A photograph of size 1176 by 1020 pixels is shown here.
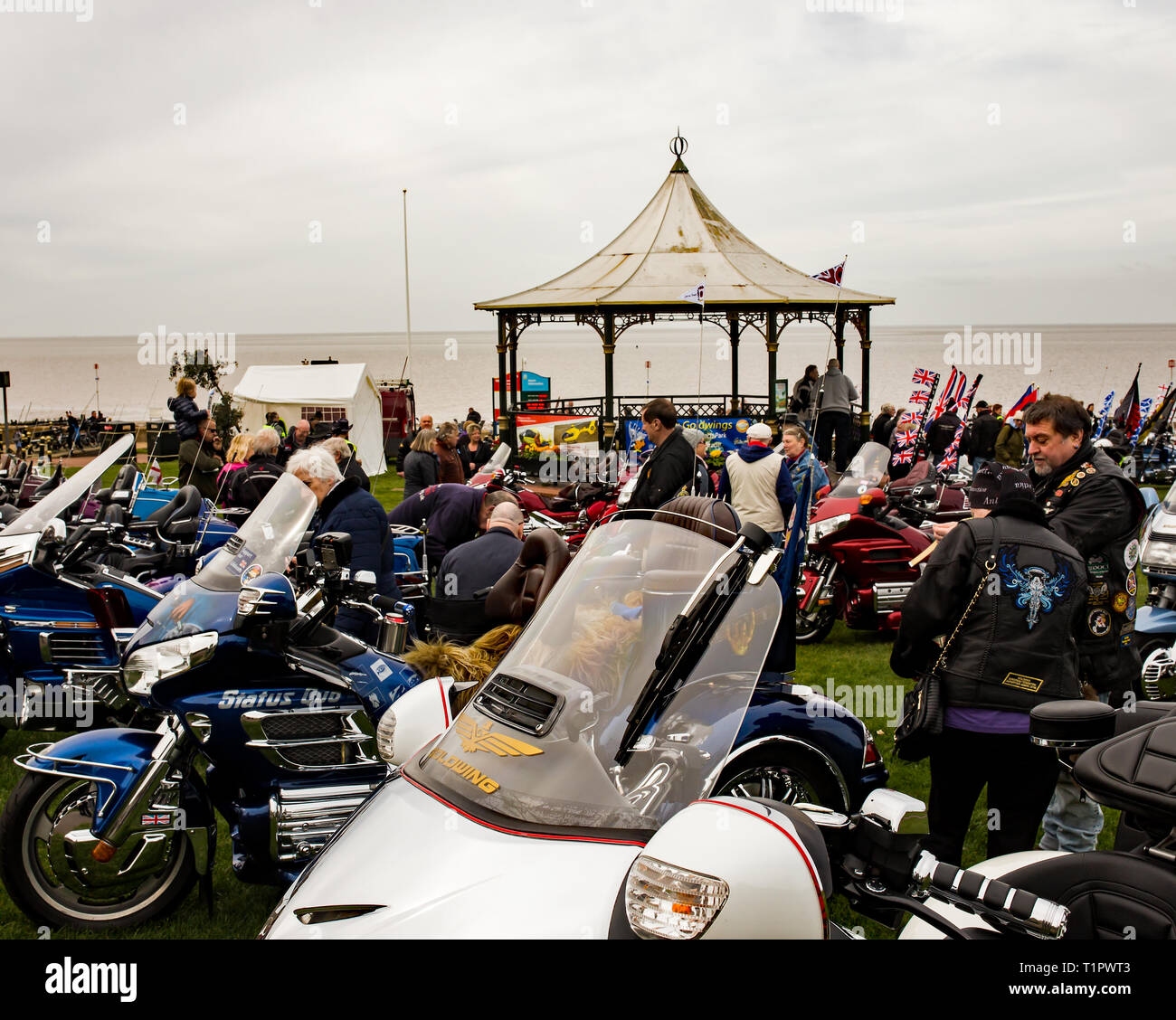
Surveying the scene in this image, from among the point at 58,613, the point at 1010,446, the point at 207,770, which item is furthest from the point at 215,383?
the point at 207,770

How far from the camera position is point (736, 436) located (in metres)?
21.3

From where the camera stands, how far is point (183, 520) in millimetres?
7773

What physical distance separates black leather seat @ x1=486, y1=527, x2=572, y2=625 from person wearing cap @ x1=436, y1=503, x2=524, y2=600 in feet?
2.75

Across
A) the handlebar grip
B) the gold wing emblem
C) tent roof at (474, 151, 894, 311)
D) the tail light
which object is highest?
tent roof at (474, 151, 894, 311)

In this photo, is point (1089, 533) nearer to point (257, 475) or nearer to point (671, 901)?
point (671, 901)

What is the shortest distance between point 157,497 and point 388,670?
19.0ft

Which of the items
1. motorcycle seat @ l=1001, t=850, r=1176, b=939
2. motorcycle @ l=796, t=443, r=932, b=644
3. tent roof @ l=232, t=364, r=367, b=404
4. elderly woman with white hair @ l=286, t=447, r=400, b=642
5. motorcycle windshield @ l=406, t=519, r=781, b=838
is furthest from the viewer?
tent roof @ l=232, t=364, r=367, b=404

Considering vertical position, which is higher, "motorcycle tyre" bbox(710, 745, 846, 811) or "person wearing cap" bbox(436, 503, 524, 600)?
"person wearing cap" bbox(436, 503, 524, 600)

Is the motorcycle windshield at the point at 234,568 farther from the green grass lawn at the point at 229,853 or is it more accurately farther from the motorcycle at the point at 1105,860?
the motorcycle at the point at 1105,860

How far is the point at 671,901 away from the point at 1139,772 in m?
0.92

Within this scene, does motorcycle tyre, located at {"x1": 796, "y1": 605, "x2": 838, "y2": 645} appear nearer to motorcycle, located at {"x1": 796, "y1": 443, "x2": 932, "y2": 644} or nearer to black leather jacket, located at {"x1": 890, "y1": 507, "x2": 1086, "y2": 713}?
motorcycle, located at {"x1": 796, "y1": 443, "x2": 932, "y2": 644}

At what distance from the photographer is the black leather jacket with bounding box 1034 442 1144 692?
4.55m

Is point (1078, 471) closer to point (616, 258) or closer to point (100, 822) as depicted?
point (100, 822)

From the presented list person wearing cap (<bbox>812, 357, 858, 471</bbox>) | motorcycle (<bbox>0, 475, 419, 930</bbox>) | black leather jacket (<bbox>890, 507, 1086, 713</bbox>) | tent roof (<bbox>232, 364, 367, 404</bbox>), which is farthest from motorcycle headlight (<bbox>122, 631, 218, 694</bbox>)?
tent roof (<bbox>232, 364, 367, 404</bbox>)
